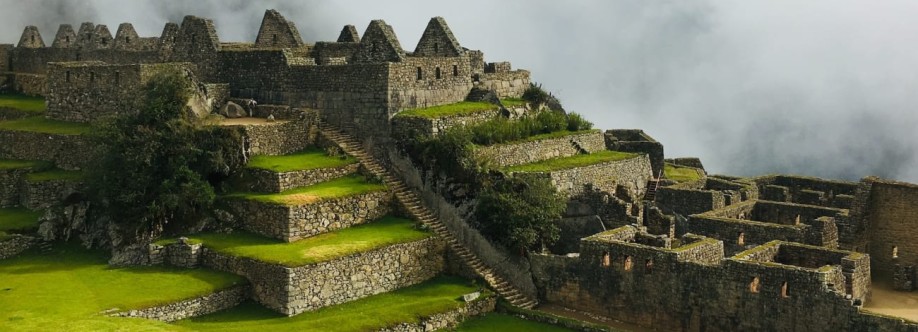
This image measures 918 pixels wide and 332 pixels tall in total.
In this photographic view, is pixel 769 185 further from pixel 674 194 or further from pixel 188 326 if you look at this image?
pixel 188 326

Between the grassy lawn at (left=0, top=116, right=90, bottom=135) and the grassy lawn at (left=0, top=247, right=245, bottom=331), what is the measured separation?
26.4 feet

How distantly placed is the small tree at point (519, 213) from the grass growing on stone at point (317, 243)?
2621 millimetres

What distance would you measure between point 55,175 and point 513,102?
66.1ft

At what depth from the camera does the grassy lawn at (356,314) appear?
3139 centimetres

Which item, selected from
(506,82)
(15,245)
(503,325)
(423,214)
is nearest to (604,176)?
(506,82)

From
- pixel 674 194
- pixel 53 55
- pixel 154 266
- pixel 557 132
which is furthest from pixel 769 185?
pixel 53 55

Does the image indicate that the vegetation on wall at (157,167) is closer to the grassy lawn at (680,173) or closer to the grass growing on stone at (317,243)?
the grass growing on stone at (317,243)

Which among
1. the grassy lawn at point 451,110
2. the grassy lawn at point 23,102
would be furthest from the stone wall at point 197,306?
the grassy lawn at point 23,102

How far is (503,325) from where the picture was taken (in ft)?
112

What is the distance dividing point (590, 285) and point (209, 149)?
14979 mm

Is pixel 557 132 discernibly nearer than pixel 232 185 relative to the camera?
No

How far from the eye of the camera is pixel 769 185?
163ft

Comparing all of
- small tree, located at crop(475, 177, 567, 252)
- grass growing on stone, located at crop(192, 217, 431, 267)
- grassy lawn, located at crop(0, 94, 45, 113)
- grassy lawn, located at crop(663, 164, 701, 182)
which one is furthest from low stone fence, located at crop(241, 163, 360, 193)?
grassy lawn, located at crop(663, 164, 701, 182)

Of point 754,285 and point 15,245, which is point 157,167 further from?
point 754,285
